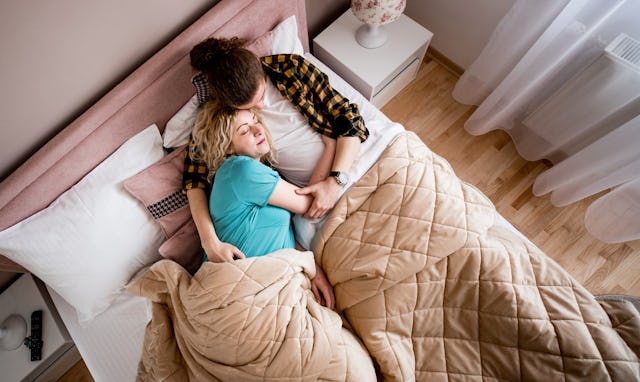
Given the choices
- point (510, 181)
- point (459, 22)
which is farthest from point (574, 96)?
point (459, 22)

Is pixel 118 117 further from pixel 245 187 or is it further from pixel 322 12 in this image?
pixel 322 12

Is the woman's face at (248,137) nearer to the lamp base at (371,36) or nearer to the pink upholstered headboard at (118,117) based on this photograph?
the pink upholstered headboard at (118,117)

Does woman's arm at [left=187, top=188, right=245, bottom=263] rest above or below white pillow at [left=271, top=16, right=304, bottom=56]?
below

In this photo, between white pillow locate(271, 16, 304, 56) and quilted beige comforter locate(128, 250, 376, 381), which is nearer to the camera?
quilted beige comforter locate(128, 250, 376, 381)

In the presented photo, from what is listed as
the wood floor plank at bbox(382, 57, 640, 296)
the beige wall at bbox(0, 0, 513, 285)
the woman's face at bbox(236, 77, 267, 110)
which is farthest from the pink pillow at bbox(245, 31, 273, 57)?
the wood floor plank at bbox(382, 57, 640, 296)

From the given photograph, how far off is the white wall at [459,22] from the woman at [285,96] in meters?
1.04

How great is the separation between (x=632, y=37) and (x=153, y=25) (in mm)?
1772

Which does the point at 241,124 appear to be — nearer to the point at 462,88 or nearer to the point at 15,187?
the point at 15,187

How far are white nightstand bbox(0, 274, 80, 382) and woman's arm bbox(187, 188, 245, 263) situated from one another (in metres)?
0.70

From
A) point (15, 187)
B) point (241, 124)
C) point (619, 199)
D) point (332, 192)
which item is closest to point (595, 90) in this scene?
point (619, 199)

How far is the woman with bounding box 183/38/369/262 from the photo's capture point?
3.55ft

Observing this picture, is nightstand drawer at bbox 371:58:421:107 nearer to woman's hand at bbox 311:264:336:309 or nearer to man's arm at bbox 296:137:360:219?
man's arm at bbox 296:137:360:219

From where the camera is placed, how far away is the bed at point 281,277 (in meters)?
1.01

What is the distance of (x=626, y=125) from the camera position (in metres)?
1.39
